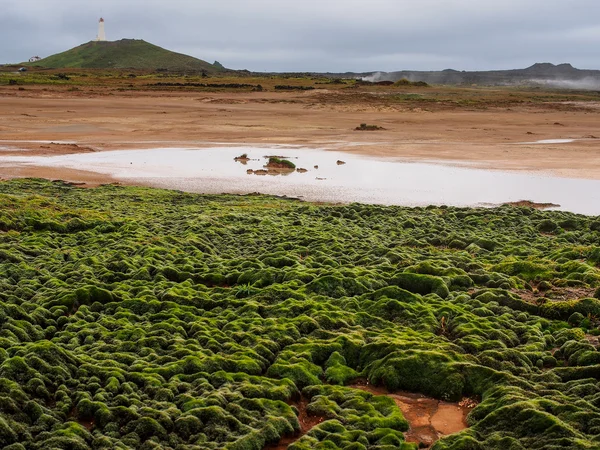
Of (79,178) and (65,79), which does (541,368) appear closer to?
(79,178)

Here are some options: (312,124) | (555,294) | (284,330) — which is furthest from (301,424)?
(312,124)

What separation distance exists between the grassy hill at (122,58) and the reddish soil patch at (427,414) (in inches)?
6491

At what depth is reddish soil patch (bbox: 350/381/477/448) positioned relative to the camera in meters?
9.16

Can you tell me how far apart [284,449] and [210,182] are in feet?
68.9

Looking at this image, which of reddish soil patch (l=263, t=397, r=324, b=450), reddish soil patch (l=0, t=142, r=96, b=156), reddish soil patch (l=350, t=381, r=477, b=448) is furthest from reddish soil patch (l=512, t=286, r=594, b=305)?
reddish soil patch (l=0, t=142, r=96, b=156)

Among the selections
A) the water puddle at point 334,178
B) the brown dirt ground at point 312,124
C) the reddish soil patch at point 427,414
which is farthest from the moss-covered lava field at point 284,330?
the brown dirt ground at point 312,124

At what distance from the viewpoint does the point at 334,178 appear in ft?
99.7

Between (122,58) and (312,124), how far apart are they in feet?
454

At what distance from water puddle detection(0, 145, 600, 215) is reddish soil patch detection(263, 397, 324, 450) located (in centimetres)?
1582

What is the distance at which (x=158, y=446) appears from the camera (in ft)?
27.7

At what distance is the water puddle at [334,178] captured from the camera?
26.4m

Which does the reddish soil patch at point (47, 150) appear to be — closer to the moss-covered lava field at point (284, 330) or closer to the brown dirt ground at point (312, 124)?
the brown dirt ground at point (312, 124)

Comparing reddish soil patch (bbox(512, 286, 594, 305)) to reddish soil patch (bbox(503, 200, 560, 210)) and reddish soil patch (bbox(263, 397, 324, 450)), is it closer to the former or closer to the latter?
reddish soil patch (bbox(263, 397, 324, 450))

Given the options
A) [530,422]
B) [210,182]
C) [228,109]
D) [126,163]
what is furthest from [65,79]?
[530,422]
